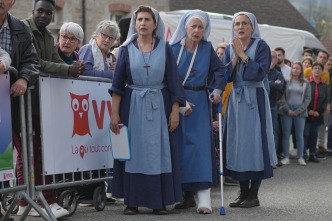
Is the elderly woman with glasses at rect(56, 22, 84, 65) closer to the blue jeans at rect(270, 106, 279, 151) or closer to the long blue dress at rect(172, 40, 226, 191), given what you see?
the long blue dress at rect(172, 40, 226, 191)

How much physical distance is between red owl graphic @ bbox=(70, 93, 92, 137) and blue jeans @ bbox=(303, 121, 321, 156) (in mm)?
7314

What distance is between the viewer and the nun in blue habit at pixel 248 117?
7152 mm

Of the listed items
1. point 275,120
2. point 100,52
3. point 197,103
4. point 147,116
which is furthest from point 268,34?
point 147,116

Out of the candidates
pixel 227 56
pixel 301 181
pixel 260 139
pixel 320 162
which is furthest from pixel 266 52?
pixel 320 162

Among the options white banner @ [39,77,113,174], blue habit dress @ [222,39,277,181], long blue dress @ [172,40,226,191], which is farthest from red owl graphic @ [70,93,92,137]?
blue habit dress @ [222,39,277,181]

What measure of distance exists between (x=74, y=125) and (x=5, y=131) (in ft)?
3.65

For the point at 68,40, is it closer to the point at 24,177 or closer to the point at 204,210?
the point at 24,177

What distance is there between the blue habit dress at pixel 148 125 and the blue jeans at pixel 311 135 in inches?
275

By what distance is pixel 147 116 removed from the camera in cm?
654

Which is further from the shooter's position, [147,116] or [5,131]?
[147,116]

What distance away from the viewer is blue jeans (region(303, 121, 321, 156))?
1319 cm

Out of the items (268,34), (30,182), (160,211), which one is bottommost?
(160,211)

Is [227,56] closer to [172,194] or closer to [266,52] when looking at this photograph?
[266,52]

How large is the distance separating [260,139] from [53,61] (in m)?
2.31
